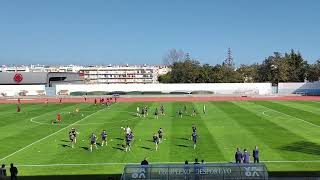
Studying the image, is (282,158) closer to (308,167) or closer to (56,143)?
(308,167)

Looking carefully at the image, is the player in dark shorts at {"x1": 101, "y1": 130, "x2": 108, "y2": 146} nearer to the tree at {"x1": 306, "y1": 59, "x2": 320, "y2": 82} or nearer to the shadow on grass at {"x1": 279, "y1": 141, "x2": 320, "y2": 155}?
the shadow on grass at {"x1": 279, "y1": 141, "x2": 320, "y2": 155}

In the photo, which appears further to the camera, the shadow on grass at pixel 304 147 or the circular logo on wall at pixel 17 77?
the circular logo on wall at pixel 17 77

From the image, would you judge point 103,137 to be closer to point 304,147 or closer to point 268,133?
point 268,133

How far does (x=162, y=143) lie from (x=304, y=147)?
35.9 feet

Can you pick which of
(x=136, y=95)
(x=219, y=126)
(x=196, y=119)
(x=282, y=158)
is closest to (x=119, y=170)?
(x=282, y=158)

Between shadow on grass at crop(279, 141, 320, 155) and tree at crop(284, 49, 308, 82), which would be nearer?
shadow on grass at crop(279, 141, 320, 155)

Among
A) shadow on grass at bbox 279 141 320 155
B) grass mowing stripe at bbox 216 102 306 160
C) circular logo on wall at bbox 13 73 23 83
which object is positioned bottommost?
shadow on grass at bbox 279 141 320 155

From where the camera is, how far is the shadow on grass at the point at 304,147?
34219mm

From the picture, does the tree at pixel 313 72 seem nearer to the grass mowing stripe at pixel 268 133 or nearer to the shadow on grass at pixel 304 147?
the grass mowing stripe at pixel 268 133

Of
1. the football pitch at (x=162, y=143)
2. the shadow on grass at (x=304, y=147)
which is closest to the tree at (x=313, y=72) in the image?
the football pitch at (x=162, y=143)

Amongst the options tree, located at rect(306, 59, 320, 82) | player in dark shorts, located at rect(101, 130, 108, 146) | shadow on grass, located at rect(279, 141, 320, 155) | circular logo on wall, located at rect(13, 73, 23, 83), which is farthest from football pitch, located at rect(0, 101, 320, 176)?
tree, located at rect(306, 59, 320, 82)

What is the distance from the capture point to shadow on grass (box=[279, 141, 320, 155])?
34.2 m

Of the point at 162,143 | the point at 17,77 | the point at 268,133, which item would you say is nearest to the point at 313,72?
the point at 17,77

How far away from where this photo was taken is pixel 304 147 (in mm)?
35750
